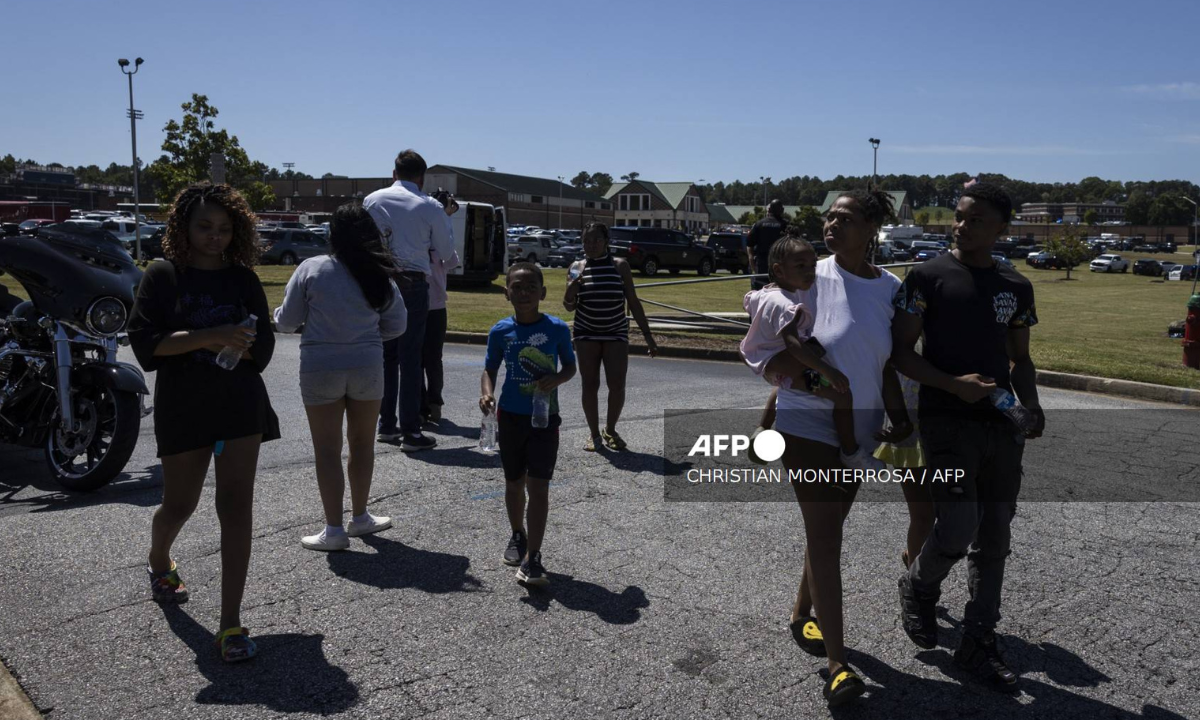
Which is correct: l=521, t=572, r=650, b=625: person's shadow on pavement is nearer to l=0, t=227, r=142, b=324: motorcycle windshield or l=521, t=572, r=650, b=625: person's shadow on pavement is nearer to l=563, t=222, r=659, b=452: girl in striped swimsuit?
l=563, t=222, r=659, b=452: girl in striped swimsuit

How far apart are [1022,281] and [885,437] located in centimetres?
83

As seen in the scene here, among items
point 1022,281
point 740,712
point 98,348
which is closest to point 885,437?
point 1022,281

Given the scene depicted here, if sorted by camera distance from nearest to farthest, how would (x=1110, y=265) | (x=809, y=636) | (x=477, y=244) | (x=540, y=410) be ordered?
(x=809, y=636)
(x=540, y=410)
(x=477, y=244)
(x=1110, y=265)

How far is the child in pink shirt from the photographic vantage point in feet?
11.3

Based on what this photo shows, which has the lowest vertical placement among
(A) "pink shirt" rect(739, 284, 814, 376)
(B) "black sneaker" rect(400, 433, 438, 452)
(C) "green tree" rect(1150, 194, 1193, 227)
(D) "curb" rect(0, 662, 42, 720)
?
(D) "curb" rect(0, 662, 42, 720)

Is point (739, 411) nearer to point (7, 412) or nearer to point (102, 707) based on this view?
point (7, 412)

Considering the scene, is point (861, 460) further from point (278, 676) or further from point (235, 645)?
point (235, 645)

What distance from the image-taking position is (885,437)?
3533 mm

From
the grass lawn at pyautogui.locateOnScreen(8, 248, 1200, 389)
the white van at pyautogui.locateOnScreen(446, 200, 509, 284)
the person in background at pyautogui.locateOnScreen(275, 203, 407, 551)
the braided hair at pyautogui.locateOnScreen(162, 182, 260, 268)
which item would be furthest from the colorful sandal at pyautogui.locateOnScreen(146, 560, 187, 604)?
the white van at pyautogui.locateOnScreen(446, 200, 509, 284)

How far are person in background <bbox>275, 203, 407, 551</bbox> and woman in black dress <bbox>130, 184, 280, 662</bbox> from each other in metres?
0.89

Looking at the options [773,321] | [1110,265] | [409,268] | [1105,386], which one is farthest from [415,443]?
[1110,265]

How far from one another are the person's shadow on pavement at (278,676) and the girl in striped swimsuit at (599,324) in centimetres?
369

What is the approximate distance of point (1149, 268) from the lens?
5709cm

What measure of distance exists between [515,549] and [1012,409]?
2451 mm
